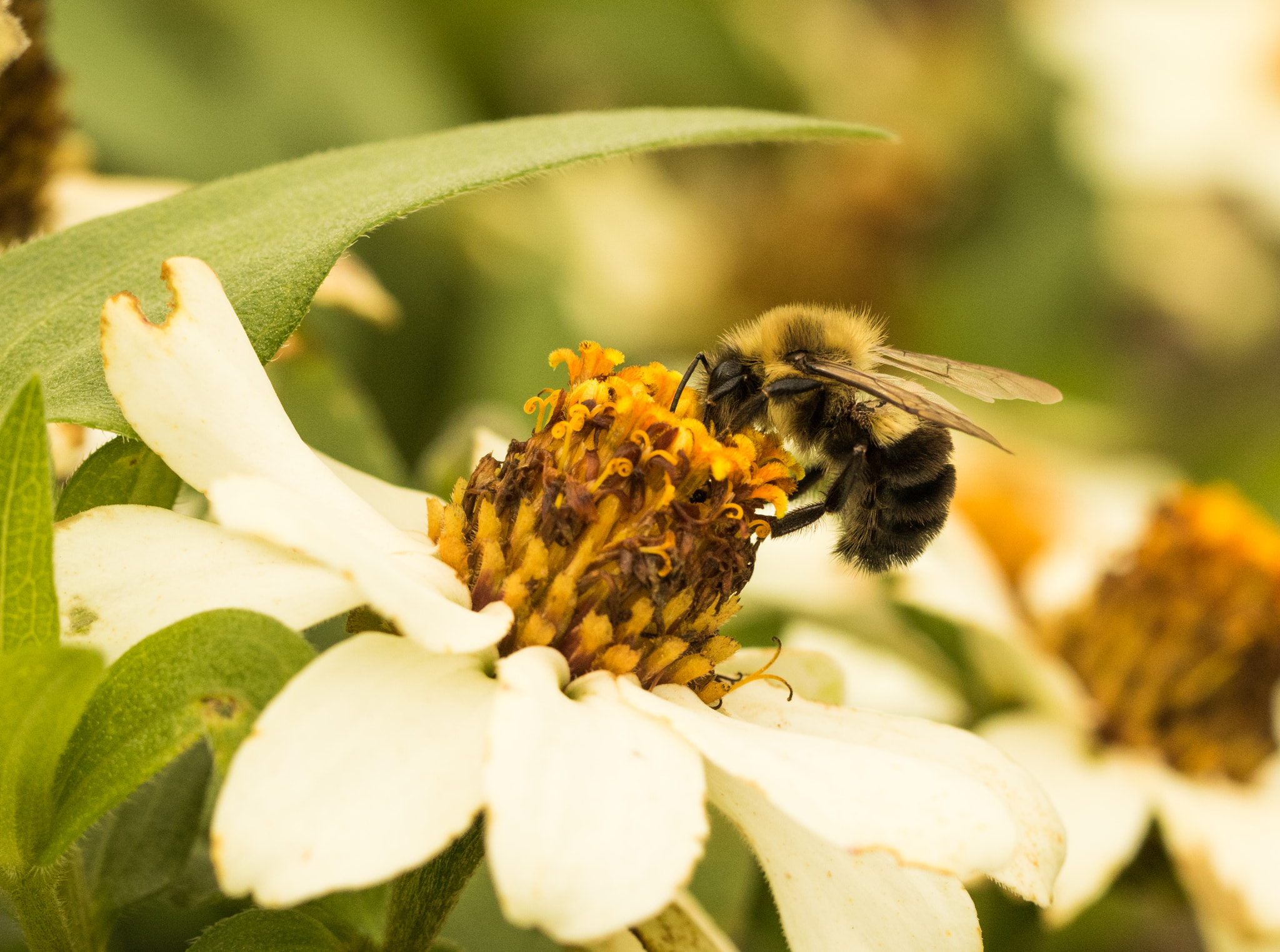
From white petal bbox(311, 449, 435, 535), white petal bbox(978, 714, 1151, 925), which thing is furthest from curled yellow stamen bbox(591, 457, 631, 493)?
white petal bbox(978, 714, 1151, 925)

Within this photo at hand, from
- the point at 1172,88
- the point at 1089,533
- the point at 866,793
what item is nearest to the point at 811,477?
the point at 866,793

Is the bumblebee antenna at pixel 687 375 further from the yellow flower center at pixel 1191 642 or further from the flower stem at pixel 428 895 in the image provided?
the yellow flower center at pixel 1191 642

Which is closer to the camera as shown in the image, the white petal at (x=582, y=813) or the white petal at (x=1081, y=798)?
the white petal at (x=582, y=813)

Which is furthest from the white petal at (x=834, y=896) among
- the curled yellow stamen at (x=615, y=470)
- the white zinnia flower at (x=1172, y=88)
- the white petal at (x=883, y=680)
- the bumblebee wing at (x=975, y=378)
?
the white zinnia flower at (x=1172, y=88)

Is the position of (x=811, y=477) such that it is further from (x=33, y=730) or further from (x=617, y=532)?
(x=33, y=730)

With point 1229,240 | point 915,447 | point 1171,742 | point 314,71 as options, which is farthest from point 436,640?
point 1229,240

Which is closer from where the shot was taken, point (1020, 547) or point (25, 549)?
point (25, 549)

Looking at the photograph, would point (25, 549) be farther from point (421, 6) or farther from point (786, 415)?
point (421, 6)
